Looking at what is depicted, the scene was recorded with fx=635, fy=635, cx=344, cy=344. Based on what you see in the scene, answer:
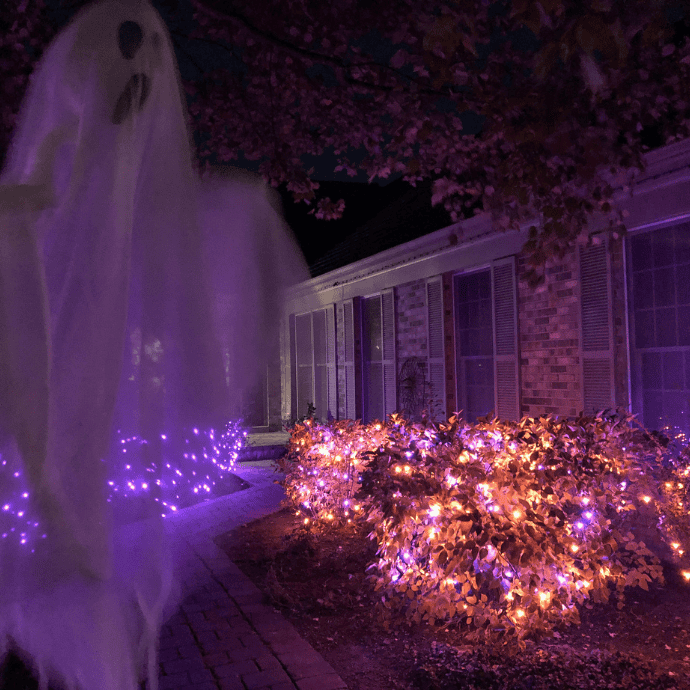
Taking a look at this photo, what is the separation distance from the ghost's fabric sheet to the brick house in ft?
11.4

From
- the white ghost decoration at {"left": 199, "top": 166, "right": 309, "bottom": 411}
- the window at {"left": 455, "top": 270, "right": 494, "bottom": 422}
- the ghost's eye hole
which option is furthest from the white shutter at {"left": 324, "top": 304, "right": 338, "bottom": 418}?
the ghost's eye hole

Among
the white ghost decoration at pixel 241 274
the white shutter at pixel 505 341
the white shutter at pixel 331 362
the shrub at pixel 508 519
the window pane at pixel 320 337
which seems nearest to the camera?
the shrub at pixel 508 519

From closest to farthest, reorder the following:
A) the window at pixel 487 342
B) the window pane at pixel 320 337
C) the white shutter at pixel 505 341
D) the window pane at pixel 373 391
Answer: the white shutter at pixel 505 341 → the window at pixel 487 342 → the window pane at pixel 373 391 → the window pane at pixel 320 337

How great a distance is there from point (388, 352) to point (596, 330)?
18.0ft

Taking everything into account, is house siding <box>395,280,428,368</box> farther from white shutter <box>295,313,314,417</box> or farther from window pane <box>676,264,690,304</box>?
white shutter <box>295,313,314,417</box>

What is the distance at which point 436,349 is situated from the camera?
10.5 meters

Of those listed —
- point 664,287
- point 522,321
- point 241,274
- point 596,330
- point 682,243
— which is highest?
point 241,274

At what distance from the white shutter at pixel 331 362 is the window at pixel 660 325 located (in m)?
8.82

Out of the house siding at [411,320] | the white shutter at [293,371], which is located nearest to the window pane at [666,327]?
the house siding at [411,320]

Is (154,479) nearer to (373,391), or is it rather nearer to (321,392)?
(373,391)

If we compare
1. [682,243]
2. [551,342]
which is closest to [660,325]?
[682,243]

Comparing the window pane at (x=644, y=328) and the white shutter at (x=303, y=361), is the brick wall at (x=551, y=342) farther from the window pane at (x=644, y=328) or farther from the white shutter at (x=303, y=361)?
the white shutter at (x=303, y=361)

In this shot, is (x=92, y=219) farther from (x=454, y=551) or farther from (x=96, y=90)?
(x=454, y=551)

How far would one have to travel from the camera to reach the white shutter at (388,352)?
12.1 metres
